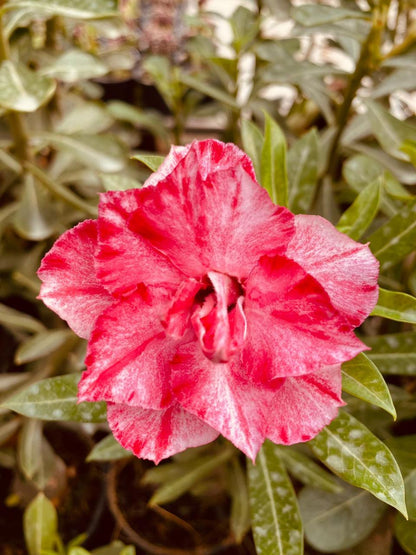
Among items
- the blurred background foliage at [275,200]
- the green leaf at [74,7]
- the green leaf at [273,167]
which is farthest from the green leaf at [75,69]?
the green leaf at [273,167]

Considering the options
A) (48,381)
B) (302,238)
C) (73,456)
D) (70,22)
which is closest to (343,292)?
(302,238)

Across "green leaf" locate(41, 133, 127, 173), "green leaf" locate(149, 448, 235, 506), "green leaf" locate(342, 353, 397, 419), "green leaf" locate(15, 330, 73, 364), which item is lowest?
"green leaf" locate(149, 448, 235, 506)

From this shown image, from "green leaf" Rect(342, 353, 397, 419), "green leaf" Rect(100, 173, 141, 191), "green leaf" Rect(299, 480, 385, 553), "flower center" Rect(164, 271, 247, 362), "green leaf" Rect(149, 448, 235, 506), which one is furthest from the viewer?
"green leaf" Rect(149, 448, 235, 506)

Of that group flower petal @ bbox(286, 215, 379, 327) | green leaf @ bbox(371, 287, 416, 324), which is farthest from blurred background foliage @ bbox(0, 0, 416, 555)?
flower petal @ bbox(286, 215, 379, 327)

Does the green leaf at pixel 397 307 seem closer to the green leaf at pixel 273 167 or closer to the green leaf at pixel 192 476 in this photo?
the green leaf at pixel 273 167

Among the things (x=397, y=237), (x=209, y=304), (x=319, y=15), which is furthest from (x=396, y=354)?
(x=319, y=15)

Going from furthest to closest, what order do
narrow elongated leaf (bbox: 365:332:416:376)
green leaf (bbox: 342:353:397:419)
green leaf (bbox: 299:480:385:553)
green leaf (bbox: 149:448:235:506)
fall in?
green leaf (bbox: 149:448:235:506) < green leaf (bbox: 299:480:385:553) < narrow elongated leaf (bbox: 365:332:416:376) < green leaf (bbox: 342:353:397:419)

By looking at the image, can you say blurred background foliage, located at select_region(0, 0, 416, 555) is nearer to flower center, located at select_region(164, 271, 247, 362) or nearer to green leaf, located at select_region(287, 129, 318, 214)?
green leaf, located at select_region(287, 129, 318, 214)
